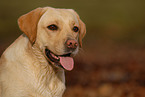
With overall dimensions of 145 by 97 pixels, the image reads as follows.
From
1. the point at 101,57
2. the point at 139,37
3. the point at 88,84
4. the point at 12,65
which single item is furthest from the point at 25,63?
the point at 139,37

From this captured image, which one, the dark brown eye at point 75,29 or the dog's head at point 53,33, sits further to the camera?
the dark brown eye at point 75,29

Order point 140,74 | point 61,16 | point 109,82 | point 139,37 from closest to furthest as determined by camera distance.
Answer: point 61,16
point 109,82
point 140,74
point 139,37

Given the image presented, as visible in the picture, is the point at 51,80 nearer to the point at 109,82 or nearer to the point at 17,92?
the point at 17,92

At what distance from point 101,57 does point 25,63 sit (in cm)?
861

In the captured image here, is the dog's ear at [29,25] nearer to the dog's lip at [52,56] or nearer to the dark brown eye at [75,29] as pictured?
the dog's lip at [52,56]

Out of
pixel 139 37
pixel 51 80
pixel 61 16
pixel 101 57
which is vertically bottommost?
pixel 139 37

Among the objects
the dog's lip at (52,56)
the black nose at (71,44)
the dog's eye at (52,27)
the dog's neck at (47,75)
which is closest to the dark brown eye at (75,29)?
the dog's eye at (52,27)

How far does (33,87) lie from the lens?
5.21 m

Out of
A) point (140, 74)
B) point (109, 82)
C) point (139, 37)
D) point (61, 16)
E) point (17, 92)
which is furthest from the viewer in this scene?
point (139, 37)

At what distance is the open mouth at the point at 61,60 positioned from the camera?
530 centimetres

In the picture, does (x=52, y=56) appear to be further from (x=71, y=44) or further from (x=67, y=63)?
(x=71, y=44)

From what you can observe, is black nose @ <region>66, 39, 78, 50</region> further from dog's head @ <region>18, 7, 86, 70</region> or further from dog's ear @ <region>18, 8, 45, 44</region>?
dog's ear @ <region>18, 8, 45, 44</region>

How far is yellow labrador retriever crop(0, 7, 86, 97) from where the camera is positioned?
5.12 meters

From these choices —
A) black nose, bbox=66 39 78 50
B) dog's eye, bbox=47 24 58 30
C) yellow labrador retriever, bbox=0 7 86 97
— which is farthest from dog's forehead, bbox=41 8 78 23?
black nose, bbox=66 39 78 50
